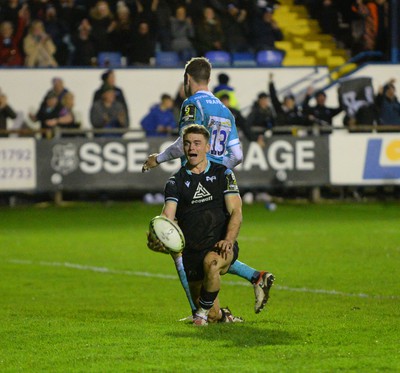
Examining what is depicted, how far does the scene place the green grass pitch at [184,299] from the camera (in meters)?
7.16

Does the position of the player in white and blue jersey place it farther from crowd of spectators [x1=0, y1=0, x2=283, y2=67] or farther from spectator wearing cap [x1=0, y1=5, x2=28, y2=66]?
spectator wearing cap [x1=0, y1=5, x2=28, y2=66]

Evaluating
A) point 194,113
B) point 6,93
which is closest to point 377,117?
point 6,93

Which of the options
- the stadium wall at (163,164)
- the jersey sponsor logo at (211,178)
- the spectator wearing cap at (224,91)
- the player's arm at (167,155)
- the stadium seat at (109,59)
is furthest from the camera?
the stadium seat at (109,59)

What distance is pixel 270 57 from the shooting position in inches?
1086

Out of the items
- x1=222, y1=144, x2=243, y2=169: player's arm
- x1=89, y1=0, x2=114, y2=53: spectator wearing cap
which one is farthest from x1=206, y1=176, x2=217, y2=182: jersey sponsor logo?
x1=89, y1=0, x2=114, y2=53: spectator wearing cap

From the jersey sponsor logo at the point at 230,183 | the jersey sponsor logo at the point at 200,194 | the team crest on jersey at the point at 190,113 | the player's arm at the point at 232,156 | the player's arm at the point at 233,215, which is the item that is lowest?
the player's arm at the point at 233,215

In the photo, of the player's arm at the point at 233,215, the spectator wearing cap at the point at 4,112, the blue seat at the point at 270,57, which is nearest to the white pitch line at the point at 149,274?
the player's arm at the point at 233,215

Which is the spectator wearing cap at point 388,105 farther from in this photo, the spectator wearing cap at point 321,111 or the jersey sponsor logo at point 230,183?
the jersey sponsor logo at point 230,183

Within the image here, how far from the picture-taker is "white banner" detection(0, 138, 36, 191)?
22.4 meters

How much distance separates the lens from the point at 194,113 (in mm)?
9148

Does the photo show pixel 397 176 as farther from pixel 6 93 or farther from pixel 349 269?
pixel 349 269

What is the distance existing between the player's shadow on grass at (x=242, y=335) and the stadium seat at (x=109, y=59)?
18.0 metres

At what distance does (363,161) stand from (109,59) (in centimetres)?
625

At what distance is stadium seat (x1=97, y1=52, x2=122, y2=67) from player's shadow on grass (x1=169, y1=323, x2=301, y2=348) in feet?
59.0
